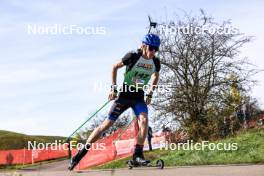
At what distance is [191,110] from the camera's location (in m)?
25.2

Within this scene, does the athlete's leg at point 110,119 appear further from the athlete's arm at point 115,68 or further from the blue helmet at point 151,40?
the blue helmet at point 151,40

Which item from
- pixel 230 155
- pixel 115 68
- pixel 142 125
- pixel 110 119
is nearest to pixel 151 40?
pixel 115 68

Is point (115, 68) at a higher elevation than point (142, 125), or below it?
higher

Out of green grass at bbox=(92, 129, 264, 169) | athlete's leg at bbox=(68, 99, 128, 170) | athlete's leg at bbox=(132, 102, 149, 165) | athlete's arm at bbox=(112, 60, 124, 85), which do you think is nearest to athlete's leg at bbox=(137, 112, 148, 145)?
athlete's leg at bbox=(132, 102, 149, 165)

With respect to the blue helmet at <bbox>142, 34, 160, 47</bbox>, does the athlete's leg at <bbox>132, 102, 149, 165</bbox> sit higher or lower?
lower

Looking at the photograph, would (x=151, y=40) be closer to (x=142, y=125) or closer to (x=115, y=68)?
(x=115, y=68)

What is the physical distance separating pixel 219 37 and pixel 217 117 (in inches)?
180

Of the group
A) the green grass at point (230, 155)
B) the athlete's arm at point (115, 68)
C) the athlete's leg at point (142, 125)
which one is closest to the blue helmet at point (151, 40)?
the athlete's arm at point (115, 68)

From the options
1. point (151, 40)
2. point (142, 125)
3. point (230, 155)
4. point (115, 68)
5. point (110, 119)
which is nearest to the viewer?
point (151, 40)

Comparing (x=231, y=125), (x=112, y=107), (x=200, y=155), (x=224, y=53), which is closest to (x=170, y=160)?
(x=200, y=155)

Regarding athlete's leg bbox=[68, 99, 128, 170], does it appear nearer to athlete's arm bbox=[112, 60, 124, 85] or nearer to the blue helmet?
athlete's arm bbox=[112, 60, 124, 85]

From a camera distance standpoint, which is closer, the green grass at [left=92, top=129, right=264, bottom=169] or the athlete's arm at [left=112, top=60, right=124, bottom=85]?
the athlete's arm at [left=112, top=60, right=124, bottom=85]

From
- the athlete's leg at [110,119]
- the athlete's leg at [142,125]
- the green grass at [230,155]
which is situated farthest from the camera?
the green grass at [230,155]

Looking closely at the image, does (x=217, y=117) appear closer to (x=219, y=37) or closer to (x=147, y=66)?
(x=219, y=37)
